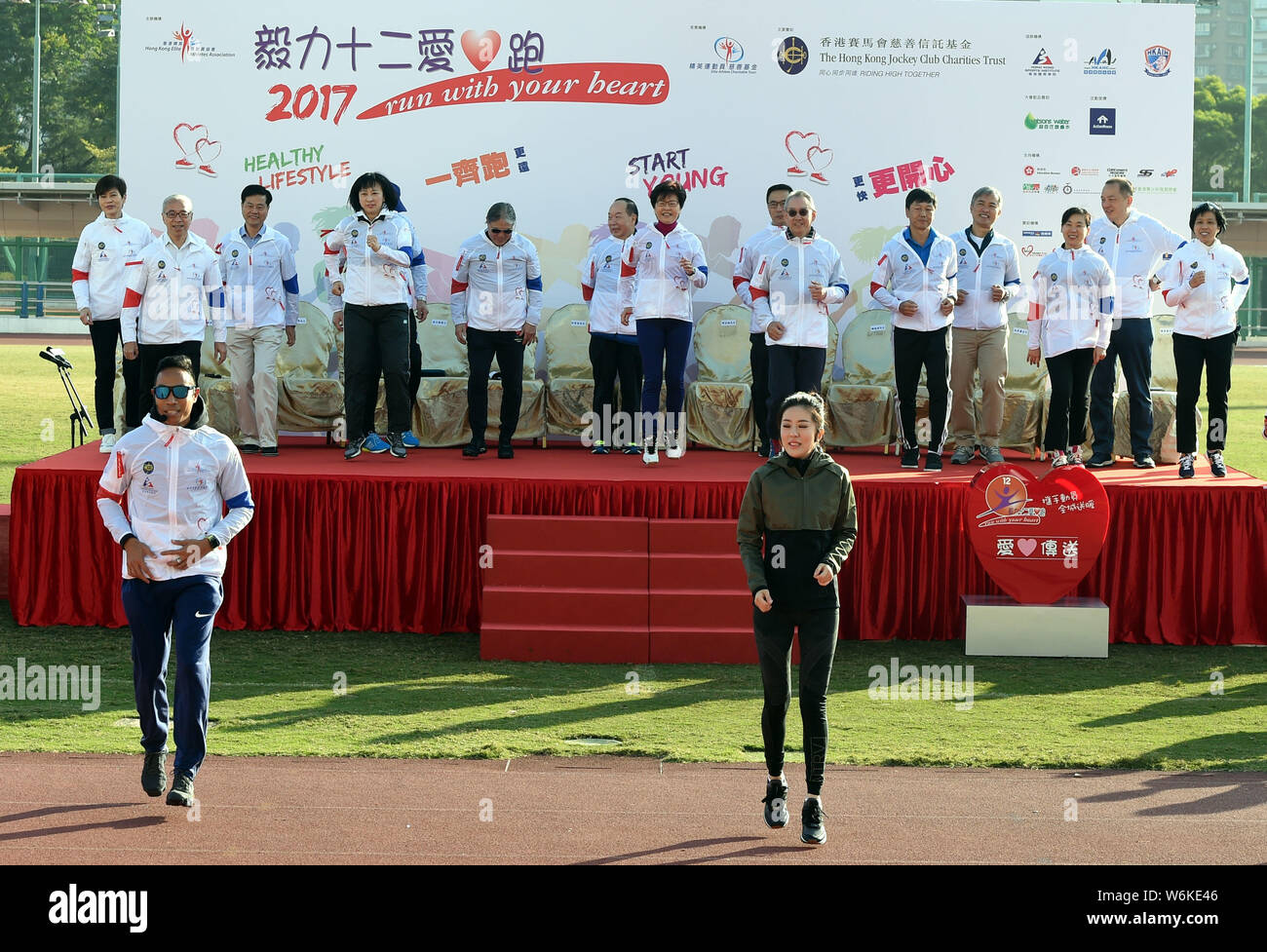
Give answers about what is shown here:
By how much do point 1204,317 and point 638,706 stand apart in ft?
15.3

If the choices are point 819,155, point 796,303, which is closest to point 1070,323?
point 796,303

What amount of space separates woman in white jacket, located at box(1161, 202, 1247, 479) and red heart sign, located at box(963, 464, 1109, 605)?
112cm

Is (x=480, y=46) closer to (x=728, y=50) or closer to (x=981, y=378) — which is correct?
(x=728, y=50)

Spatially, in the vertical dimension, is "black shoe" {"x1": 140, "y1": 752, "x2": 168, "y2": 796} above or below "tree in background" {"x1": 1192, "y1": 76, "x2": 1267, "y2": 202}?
below

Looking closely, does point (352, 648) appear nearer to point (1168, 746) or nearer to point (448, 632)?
point (448, 632)

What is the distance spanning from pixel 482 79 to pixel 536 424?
280 centimetres

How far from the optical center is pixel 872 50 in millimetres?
10797

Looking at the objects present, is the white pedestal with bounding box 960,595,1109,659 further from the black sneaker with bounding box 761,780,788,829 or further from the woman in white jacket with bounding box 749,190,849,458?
the black sneaker with bounding box 761,780,788,829

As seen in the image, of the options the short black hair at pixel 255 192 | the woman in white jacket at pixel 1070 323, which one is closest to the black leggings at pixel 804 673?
the woman in white jacket at pixel 1070 323

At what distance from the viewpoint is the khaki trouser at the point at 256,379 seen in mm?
9336

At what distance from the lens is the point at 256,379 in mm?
9359

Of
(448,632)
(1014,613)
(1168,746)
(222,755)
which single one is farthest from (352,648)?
(1168,746)

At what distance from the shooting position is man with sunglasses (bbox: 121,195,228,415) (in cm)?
872

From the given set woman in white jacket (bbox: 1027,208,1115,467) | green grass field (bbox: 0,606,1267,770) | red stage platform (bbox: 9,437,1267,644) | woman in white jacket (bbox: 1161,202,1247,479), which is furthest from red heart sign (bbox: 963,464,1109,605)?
woman in white jacket (bbox: 1161,202,1247,479)
